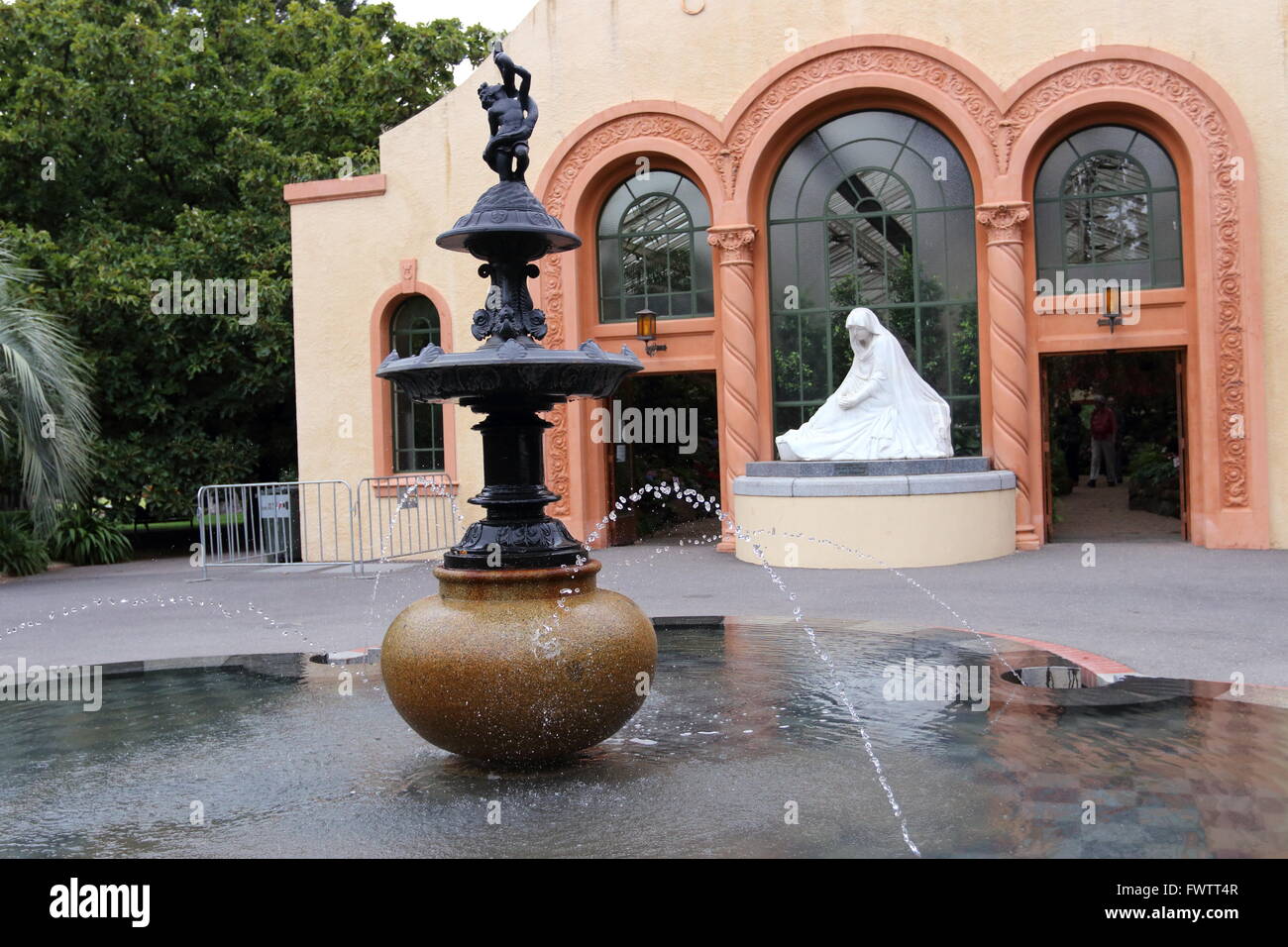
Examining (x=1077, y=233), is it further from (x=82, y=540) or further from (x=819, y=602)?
(x=82, y=540)

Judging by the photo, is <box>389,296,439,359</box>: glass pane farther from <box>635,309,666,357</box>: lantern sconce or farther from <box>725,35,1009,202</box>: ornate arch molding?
<box>725,35,1009,202</box>: ornate arch molding

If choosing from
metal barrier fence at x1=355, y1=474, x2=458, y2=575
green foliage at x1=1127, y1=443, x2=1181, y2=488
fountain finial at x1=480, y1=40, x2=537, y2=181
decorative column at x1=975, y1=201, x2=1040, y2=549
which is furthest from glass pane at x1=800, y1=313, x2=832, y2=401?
fountain finial at x1=480, y1=40, x2=537, y2=181

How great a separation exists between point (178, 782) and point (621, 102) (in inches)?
530

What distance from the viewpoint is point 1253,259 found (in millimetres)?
14758

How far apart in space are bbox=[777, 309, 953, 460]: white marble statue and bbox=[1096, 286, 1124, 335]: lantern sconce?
2537 millimetres

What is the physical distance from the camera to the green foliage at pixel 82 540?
1869cm

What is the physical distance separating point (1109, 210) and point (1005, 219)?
4.56ft

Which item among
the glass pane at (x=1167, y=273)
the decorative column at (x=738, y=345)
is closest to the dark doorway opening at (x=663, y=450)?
the decorative column at (x=738, y=345)

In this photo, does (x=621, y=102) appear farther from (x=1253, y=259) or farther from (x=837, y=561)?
(x=1253, y=259)

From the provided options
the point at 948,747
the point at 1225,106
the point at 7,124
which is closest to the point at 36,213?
the point at 7,124

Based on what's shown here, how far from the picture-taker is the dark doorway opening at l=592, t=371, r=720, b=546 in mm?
18391

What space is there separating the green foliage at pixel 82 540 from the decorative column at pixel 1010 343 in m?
13.4

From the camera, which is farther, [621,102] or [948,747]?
[621,102]

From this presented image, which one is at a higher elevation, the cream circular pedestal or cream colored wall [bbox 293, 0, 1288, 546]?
cream colored wall [bbox 293, 0, 1288, 546]
